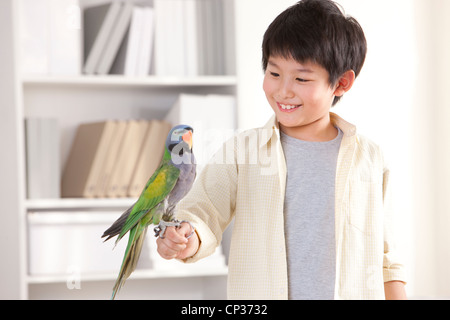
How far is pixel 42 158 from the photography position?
47.8 inches

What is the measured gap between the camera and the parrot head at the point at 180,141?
1.36ft

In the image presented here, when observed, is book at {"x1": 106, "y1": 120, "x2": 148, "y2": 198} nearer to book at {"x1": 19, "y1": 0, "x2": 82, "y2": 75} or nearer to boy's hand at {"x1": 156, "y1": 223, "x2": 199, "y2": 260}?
book at {"x1": 19, "y1": 0, "x2": 82, "y2": 75}

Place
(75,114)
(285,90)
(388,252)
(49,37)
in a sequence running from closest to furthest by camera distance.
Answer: (285,90)
(388,252)
(49,37)
(75,114)

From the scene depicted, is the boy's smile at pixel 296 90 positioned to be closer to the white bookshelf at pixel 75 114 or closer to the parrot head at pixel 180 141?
the parrot head at pixel 180 141

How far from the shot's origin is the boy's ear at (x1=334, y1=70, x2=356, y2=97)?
0.67m

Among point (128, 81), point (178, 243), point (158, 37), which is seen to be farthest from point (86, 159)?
point (178, 243)

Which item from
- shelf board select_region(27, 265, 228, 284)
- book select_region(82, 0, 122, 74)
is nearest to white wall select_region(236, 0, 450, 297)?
shelf board select_region(27, 265, 228, 284)

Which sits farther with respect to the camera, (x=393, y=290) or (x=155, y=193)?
(x=393, y=290)

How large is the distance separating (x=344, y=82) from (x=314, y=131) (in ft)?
0.21

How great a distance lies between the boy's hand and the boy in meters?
0.07


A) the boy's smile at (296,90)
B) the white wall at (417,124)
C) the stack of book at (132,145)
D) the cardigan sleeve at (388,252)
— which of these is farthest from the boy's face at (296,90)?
the white wall at (417,124)

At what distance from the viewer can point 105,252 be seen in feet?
4.01

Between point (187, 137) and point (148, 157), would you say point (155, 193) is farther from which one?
point (148, 157)
